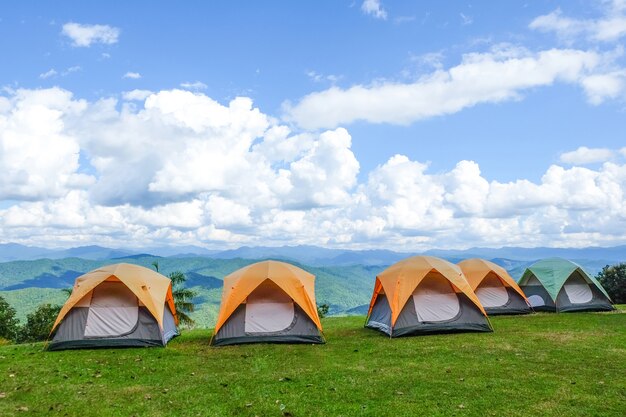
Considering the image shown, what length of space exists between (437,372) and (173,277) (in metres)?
28.1

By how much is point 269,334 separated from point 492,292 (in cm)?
1219

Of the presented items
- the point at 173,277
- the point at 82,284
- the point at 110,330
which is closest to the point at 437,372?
the point at 110,330

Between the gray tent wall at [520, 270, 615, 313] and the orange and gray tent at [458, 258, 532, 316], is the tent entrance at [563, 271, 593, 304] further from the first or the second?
the orange and gray tent at [458, 258, 532, 316]

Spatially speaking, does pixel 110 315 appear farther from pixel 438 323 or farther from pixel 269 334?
pixel 438 323

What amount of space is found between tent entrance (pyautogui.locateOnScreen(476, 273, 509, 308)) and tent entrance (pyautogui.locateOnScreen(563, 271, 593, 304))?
→ 341 cm

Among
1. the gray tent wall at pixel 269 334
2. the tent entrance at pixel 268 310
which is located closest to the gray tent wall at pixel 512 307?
the gray tent wall at pixel 269 334

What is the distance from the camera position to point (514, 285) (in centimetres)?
2178

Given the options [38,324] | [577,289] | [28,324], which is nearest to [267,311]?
[577,289]

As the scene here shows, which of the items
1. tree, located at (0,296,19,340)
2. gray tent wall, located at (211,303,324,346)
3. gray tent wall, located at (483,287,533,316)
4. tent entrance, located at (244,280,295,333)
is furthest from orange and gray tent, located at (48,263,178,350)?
tree, located at (0,296,19,340)

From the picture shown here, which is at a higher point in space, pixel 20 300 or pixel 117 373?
pixel 117 373

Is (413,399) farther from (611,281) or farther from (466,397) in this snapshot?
(611,281)

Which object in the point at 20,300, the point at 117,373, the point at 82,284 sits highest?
the point at 82,284

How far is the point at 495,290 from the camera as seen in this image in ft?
72.0

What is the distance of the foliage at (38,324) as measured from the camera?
131ft
